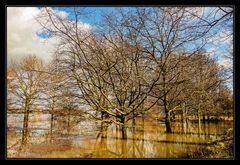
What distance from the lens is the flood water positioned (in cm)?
282

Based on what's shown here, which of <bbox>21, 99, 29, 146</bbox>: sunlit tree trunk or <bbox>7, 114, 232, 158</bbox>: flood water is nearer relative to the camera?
<bbox>7, 114, 232, 158</bbox>: flood water

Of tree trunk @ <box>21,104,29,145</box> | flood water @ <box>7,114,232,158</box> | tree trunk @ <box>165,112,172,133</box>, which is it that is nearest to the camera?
flood water @ <box>7,114,232,158</box>

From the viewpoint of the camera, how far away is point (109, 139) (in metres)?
3.14

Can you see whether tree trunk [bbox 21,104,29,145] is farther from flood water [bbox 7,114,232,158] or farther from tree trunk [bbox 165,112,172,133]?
tree trunk [bbox 165,112,172,133]

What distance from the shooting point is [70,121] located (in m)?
3.32

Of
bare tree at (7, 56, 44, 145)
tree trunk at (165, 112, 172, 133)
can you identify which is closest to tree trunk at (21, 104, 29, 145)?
bare tree at (7, 56, 44, 145)

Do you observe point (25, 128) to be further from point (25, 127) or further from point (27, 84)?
point (27, 84)

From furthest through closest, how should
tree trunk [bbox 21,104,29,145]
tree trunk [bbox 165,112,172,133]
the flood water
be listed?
tree trunk [bbox 165,112,172,133] → tree trunk [bbox 21,104,29,145] → the flood water

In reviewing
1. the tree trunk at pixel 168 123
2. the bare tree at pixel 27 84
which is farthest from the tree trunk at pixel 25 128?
the tree trunk at pixel 168 123

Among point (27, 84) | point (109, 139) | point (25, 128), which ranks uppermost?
point (27, 84)

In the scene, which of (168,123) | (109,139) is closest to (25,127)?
(109,139)

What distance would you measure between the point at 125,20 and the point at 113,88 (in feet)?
2.82
